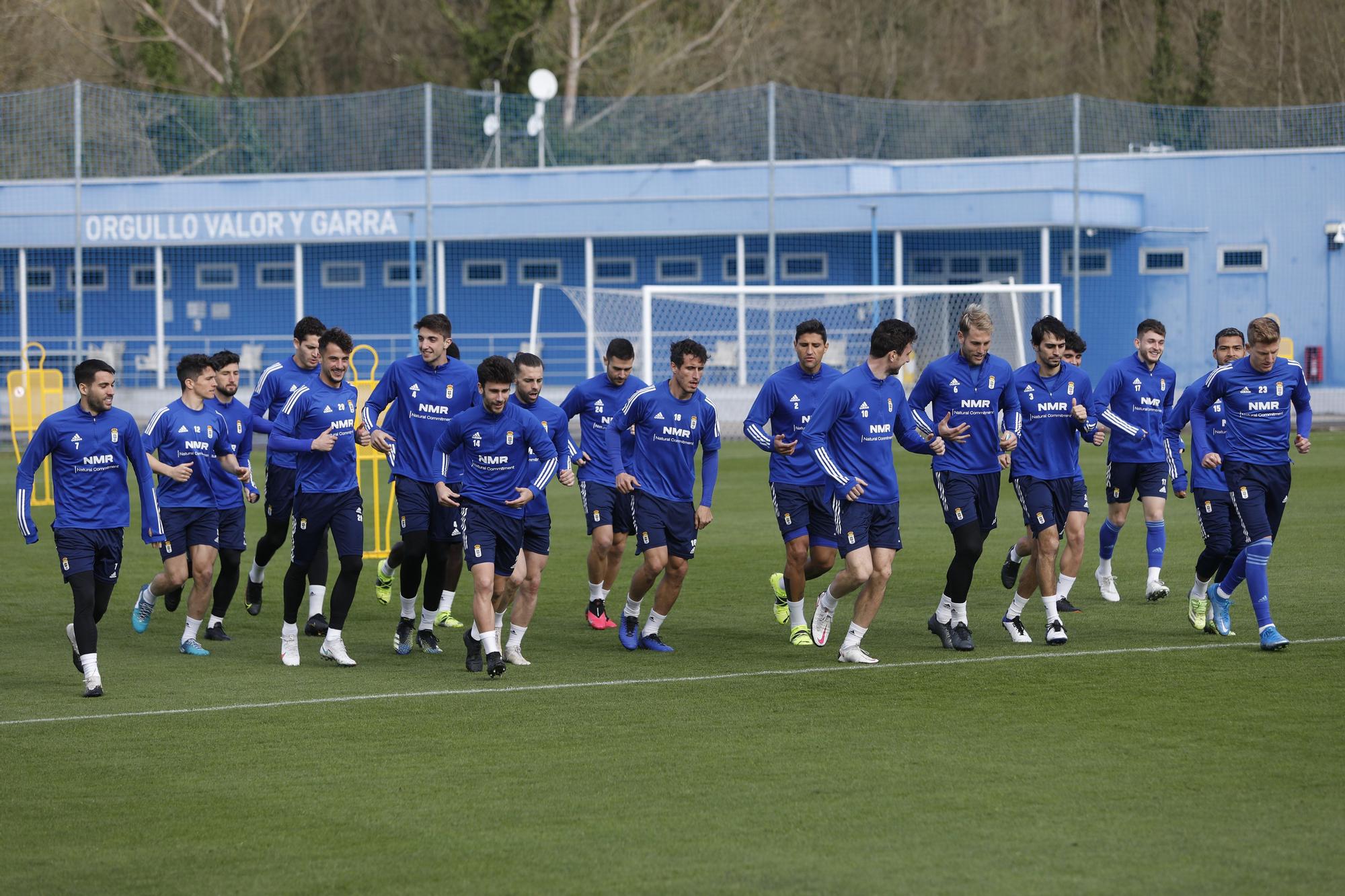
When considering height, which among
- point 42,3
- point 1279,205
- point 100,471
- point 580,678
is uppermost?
point 42,3

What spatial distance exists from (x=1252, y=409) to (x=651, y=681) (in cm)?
406

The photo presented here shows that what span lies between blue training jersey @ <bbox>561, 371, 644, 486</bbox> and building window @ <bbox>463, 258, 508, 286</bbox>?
2755 centimetres

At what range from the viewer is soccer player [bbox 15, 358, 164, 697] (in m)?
9.36

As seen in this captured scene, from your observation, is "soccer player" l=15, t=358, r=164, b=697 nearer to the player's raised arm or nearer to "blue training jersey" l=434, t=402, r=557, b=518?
the player's raised arm

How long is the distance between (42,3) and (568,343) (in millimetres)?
18727

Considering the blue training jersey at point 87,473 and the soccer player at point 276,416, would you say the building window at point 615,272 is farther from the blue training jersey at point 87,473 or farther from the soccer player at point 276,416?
the blue training jersey at point 87,473

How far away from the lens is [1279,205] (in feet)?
118

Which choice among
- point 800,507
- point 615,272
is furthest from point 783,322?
point 800,507

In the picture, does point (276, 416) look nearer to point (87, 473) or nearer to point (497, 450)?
point (87, 473)

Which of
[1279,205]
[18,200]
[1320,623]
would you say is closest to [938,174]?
[1279,205]

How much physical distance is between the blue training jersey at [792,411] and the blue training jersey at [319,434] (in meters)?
2.56

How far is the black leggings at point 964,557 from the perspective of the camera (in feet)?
34.2

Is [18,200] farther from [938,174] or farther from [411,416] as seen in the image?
[411,416]

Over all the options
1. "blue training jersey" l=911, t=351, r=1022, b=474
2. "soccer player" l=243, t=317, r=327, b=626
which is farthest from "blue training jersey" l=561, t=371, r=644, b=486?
"blue training jersey" l=911, t=351, r=1022, b=474
